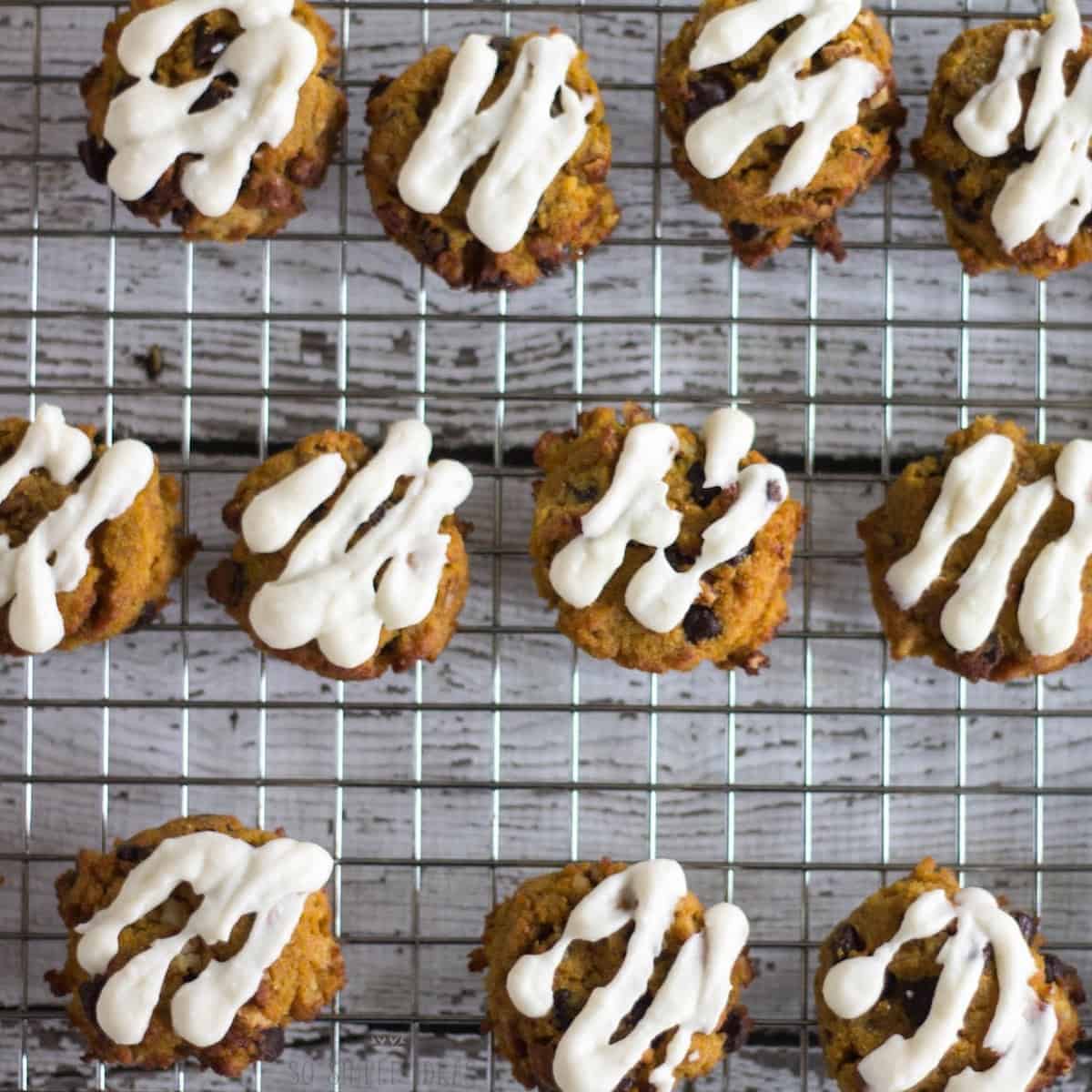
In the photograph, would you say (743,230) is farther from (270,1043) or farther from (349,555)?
(270,1043)

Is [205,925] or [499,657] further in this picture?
[499,657]

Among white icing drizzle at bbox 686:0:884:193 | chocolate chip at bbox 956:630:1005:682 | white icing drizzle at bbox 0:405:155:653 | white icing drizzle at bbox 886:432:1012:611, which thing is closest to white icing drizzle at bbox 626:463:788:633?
white icing drizzle at bbox 886:432:1012:611

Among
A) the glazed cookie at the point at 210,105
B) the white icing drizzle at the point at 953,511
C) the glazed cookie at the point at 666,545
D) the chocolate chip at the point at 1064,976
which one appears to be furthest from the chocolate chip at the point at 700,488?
the chocolate chip at the point at 1064,976

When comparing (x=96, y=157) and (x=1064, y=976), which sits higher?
(x=96, y=157)

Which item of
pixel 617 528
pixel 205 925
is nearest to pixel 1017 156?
pixel 617 528

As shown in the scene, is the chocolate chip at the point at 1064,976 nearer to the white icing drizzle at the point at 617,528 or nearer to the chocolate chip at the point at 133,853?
the white icing drizzle at the point at 617,528

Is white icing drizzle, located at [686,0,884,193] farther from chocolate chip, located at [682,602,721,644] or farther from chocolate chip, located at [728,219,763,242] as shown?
chocolate chip, located at [682,602,721,644]
